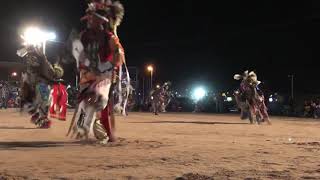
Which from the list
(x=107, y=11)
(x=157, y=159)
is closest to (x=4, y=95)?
(x=107, y=11)

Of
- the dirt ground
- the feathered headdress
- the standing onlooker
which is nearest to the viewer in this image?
the dirt ground

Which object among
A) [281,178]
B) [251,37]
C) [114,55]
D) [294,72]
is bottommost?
[281,178]

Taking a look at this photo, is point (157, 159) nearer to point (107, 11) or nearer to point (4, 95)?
point (107, 11)

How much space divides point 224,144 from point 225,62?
52.9 meters

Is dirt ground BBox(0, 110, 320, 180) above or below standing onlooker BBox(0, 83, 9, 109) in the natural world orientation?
below

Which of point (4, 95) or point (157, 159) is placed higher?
point (4, 95)

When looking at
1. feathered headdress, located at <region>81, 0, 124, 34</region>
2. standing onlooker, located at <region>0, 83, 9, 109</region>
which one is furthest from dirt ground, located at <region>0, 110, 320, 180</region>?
standing onlooker, located at <region>0, 83, 9, 109</region>

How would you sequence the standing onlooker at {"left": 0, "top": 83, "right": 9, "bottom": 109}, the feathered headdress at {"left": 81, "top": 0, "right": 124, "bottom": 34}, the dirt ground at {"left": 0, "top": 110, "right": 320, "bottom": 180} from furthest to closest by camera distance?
the standing onlooker at {"left": 0, "top": 83, "right": 9, "bottom": 109}
the feathered headdress at {"left": 81, "top": 0, "right": 124, "bottom": 34}
the dirt ground at {"left": 0, "top": 110, "right": 320, "bottom": 180}

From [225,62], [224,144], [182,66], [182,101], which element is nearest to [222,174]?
[224,144]

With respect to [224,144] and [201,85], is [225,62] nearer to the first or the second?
[201,85]

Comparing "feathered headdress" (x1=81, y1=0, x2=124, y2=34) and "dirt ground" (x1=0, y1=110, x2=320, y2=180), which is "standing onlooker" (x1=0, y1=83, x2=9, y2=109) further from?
"feathered headdress" (x1=81, y1=0, x2=124, y2=34)

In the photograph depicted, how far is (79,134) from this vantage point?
37.0 ft

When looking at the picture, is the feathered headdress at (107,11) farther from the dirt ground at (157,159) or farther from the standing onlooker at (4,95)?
the standing onlooker at (4,95)

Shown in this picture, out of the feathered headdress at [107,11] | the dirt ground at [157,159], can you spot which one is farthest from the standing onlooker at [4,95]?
the feathered headdress at [107,11]
